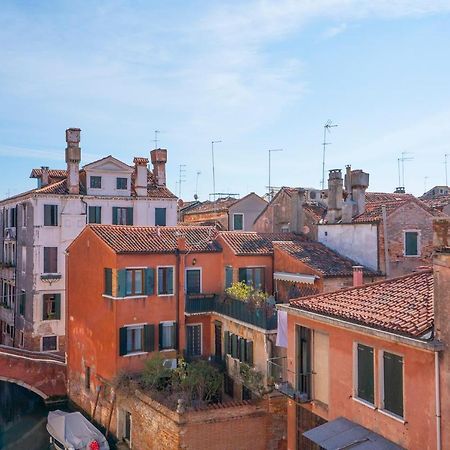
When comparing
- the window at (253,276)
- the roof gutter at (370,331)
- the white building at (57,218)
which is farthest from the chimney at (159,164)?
the roof gutter at (370,331)

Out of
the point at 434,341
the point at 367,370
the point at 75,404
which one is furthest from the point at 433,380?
the point at 75,404

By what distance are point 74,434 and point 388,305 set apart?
14.7 meters

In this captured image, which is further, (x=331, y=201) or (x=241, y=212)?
(x=241, y=212)

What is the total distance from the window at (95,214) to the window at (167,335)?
11.1m

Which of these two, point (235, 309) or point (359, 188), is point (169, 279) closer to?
point (235, 309)

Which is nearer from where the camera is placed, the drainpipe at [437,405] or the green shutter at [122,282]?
the drainpipe at [437,405]

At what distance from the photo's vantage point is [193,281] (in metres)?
24.2

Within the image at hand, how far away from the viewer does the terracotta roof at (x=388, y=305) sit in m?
10.9

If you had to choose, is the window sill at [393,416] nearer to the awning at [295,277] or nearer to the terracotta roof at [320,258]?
the terracotta roof at [320,258]

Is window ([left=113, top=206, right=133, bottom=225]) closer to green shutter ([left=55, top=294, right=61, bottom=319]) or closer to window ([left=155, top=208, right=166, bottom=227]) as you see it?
window ([left=155, top=208, right=166, bottom=227])

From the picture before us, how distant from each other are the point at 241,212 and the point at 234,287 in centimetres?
1568

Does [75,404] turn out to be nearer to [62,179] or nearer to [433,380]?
[62,179]

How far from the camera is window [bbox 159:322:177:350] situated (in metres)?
23.1

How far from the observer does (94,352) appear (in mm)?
24031
